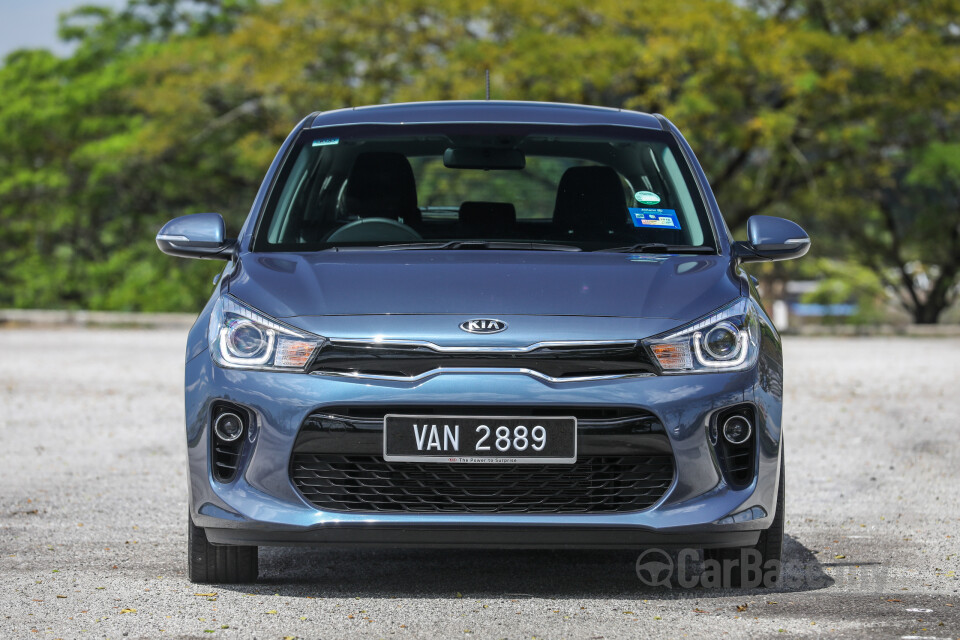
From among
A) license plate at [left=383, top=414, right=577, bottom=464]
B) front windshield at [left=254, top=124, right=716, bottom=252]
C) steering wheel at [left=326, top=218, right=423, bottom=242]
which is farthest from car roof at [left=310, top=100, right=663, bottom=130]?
license plate at [left=383, top=414, right=577, bottom=464]

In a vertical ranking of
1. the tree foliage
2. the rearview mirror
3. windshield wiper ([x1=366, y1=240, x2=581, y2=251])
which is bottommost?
the tree foliage

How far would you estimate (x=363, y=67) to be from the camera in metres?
27.7

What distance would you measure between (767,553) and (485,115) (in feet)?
6.70

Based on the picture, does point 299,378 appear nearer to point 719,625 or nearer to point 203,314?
point 203,314

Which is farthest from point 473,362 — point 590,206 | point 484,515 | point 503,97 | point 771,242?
point 503,97

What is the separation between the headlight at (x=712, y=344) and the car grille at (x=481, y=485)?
286 millimetres

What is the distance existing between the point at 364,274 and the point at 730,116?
21533mm

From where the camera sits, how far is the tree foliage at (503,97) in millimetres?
24984

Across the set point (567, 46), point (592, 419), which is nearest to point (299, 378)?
point (592, 419)

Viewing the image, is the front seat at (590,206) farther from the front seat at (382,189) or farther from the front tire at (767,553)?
the front tire at (767,553)

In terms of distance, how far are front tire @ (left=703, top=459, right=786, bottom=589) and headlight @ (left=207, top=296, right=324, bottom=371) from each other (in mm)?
1549

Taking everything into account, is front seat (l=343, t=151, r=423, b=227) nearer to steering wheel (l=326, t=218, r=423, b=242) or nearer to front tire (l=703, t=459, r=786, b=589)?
steering wheel (l=326, t=218, r=423, b=242)

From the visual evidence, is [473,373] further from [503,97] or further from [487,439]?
[503,97]

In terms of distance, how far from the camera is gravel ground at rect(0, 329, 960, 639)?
170 inches
